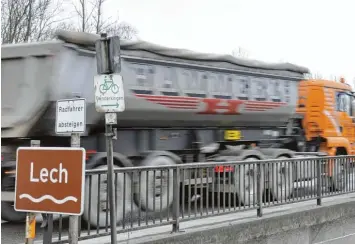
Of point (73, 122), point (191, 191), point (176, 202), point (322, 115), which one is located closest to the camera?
point (73, 122)

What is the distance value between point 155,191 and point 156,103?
335 cm

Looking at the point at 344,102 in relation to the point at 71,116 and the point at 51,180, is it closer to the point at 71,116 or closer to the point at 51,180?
the point at 71,116

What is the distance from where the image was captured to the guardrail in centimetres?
657

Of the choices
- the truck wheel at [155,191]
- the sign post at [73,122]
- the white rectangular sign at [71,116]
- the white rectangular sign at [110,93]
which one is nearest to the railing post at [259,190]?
the truck wheel at [155,191]

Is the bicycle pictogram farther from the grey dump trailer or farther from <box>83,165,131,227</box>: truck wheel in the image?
the grey dump trailer

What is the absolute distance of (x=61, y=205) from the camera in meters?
4.85

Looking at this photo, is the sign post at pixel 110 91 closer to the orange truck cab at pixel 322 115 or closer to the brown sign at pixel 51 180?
the brown sign at pixel 51 180

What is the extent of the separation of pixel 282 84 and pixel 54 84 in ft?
22.7

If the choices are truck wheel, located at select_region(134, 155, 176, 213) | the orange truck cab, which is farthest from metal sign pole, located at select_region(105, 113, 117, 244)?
the orange truck cab

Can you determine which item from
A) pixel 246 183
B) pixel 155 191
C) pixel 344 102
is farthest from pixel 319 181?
pixel 344 102

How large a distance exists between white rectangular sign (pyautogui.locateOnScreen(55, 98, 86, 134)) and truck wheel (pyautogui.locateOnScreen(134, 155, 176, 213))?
165 cm

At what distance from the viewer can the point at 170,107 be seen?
10336 millimetres

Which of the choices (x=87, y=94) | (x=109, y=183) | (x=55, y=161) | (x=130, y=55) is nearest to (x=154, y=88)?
(x=130, y=55)

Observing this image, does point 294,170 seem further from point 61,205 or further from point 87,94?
point 61,205
